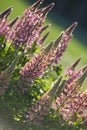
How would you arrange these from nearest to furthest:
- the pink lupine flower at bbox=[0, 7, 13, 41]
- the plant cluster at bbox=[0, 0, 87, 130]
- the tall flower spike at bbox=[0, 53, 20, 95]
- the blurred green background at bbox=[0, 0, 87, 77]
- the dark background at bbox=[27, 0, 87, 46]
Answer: the tall flower spike at bbox=[0, 53, 20, 95] < the plant cluster at bbox=[0, 0, 87, 130] < the pink lupine flower at bbox=[0, 7, 13, 41] < the blurred green background at bbox=[0, 0, 87, 77] < the dark background at bbox=[27, 0, 87, 46]

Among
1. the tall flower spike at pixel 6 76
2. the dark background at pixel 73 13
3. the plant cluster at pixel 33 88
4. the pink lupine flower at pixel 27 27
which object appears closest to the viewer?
the tall flower spike at pixel 6 76

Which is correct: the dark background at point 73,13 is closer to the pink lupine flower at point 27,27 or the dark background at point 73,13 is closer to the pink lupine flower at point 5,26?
the pink lupine flower at point 5,26

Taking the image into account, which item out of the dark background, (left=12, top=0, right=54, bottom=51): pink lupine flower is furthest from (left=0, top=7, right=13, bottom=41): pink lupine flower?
the dark background

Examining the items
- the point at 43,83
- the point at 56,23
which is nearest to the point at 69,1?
the point at 56,23

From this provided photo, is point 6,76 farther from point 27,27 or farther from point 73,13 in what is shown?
point 73,13

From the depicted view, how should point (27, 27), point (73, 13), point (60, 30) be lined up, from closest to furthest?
1. point (27, 27)
2. point (60, 30)
3. point (73, 13)

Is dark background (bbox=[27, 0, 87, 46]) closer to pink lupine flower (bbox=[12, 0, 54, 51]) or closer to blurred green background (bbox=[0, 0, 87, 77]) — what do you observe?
blurred green background (bbox=[0, 0, 87, 77])

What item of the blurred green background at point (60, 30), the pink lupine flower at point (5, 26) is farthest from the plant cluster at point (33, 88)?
the blurred green background at point (60, 30)

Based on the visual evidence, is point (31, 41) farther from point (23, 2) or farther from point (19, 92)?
point (23, 2)

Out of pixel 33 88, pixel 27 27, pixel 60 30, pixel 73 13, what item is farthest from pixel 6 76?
pixel 73 13
